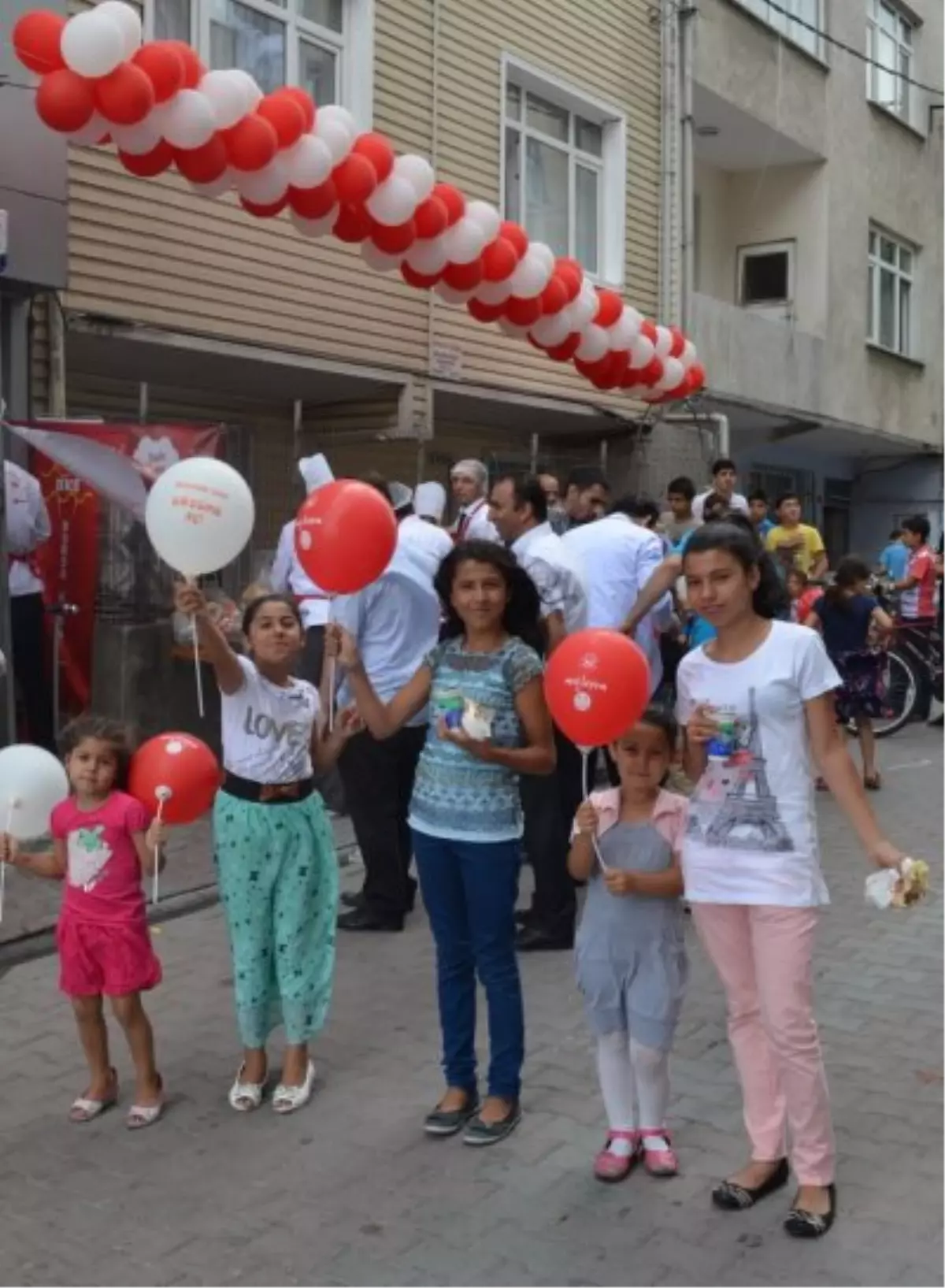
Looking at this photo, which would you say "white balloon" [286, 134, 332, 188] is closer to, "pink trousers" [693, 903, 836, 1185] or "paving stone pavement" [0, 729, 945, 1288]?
"paving stone pavement" [0, 729, 945, 1288]

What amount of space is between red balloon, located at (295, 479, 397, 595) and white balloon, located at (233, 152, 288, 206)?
286 cm

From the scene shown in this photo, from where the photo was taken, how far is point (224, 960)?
17.9 ft

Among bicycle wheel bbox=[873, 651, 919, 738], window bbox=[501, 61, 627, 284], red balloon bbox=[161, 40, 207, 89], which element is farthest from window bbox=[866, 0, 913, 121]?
red balloon bbox=[161, 40, 207, 89]

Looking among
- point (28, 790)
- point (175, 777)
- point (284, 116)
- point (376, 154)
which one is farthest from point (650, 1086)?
point (376, 154)

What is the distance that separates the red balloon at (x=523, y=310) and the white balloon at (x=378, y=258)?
2.77 feet

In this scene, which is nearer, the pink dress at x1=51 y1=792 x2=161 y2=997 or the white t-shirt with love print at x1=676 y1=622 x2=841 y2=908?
the white t-shirt with love print at x1=676 y1=622 x2=841 y2=908

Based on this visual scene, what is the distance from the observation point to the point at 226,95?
602 cm

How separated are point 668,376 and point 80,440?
416 centimetres

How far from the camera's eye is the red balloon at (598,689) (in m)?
3.41

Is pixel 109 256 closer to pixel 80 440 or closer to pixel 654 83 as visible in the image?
pixel 80 440

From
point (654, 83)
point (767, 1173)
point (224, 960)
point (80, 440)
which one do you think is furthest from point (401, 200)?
point (654, 83)

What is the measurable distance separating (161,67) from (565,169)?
8.13 m

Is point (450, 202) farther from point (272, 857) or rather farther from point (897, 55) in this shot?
point (897, 55)

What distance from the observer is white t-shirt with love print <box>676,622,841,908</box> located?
10.5 feet
